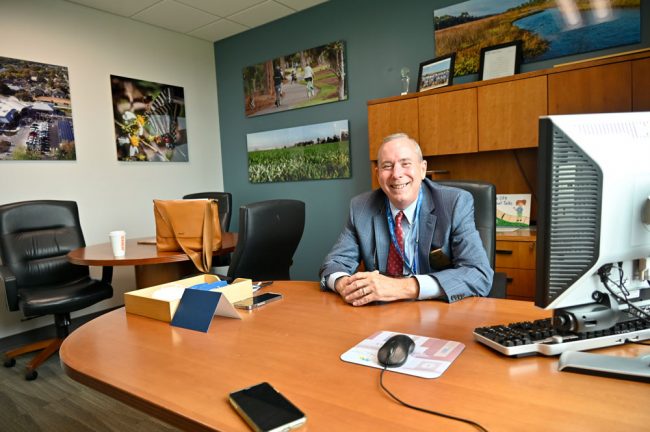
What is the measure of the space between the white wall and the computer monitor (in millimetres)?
3783

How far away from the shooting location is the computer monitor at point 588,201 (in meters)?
0.69

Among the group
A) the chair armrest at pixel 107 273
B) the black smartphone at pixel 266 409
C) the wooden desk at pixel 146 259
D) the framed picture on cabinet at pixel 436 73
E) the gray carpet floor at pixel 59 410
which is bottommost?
the gray carpet floor at pixel 59 410

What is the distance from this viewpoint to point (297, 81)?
4.23 metres

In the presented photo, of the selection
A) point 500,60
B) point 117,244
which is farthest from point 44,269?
point 500,60

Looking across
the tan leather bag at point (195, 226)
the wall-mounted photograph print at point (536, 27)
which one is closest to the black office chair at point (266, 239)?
the tan leather bag at point (195, 226)

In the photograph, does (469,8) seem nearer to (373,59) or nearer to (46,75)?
(373,59)

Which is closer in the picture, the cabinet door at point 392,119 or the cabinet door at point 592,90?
the cabinet door at point 592,90

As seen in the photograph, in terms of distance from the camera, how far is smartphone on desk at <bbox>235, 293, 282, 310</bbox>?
50.3 inches

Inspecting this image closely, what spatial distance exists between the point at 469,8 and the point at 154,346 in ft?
10.7

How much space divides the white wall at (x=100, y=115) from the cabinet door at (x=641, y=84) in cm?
396

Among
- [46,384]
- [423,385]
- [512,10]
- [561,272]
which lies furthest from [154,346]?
[512,10]

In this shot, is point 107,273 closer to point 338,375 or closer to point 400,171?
point 400,171

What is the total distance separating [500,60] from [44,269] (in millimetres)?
3643

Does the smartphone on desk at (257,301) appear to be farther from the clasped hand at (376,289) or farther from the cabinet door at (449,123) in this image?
the cabinet door at (449,123)
